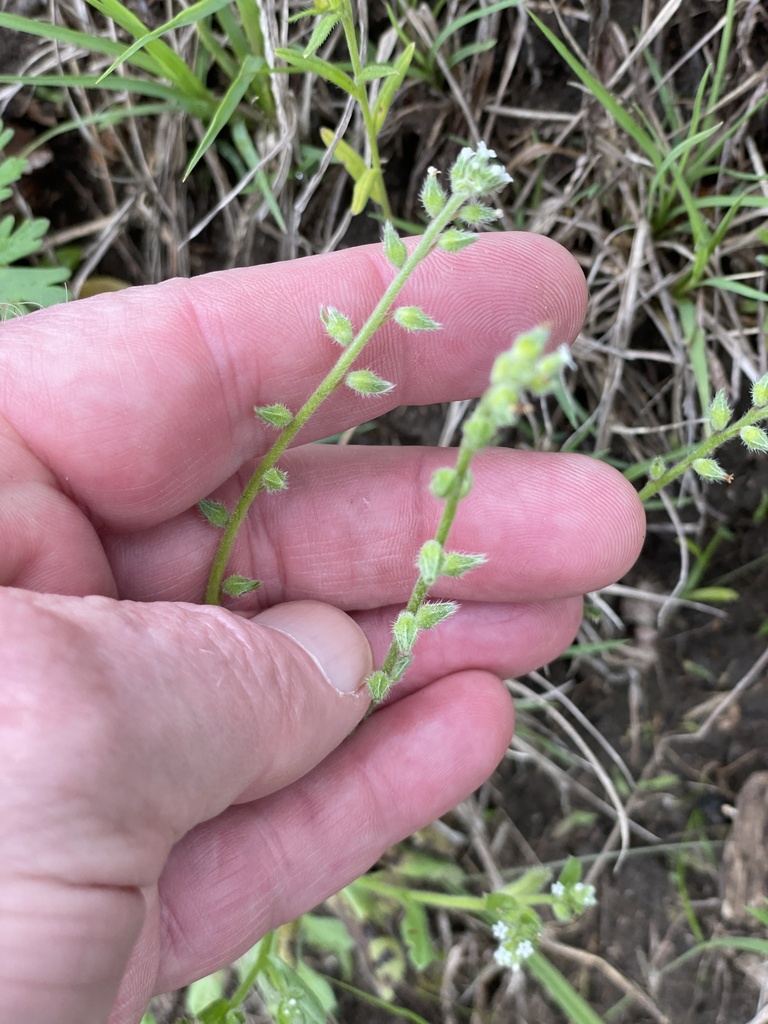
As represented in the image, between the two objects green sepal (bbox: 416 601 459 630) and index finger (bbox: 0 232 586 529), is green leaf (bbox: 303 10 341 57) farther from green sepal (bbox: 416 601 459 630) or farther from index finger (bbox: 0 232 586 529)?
green sepal (bbox: 416 601 459 630)

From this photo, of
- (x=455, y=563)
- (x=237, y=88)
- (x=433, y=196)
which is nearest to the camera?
(x=455, y=563)

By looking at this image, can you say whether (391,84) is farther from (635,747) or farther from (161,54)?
(635,747)

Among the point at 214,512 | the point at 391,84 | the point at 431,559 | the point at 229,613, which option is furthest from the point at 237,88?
the point at 431,559

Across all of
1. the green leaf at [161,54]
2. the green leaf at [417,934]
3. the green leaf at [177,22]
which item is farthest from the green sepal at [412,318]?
the green leaf at [417,934]

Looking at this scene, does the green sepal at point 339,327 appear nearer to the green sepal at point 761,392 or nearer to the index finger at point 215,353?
the index finger at point 215,353

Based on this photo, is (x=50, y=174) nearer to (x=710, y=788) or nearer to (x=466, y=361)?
(x=466, y=361)

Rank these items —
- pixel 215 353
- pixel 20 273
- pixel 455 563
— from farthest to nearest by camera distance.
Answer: pixel 20 273 → pixel 215 353 → pixel 455 563

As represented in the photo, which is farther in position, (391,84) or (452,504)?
(391,84)
